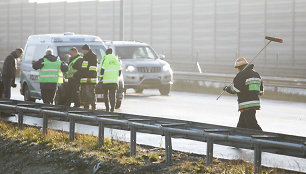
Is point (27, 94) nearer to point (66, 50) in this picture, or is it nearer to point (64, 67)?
point (66, 50)

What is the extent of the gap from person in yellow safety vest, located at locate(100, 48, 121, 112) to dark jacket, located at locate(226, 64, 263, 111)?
19.3ft

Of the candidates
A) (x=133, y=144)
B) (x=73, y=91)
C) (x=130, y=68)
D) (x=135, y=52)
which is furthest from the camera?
(x=135, y=52)

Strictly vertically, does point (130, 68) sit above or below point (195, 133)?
above

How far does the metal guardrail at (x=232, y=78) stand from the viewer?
24780 millimetres

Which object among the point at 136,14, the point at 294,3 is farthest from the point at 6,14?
the point at 294,3

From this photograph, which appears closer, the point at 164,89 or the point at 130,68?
the point at 130,68

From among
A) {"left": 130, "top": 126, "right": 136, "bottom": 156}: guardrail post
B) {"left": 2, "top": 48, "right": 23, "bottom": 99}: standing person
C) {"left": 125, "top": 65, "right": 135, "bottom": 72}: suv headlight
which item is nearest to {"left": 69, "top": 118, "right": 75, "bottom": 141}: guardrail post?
{"left": 130, "top": 126, "right": 136, "bottom": 156}: guardrail post

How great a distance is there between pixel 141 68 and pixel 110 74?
22.7 ft

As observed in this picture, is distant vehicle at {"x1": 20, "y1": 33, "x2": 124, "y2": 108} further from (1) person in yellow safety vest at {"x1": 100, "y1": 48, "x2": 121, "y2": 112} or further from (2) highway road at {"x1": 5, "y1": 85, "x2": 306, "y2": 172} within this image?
(2) highway road at {"x1": 5, "y1": 85, "x2": 306, "y2": 172}

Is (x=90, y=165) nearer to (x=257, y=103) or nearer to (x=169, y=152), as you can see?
(x=169, y=152)

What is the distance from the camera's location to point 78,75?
17672 mm

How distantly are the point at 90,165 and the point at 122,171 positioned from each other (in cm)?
75

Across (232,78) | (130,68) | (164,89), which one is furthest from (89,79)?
(232,78)

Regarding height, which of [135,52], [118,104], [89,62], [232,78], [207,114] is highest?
[135,52]
